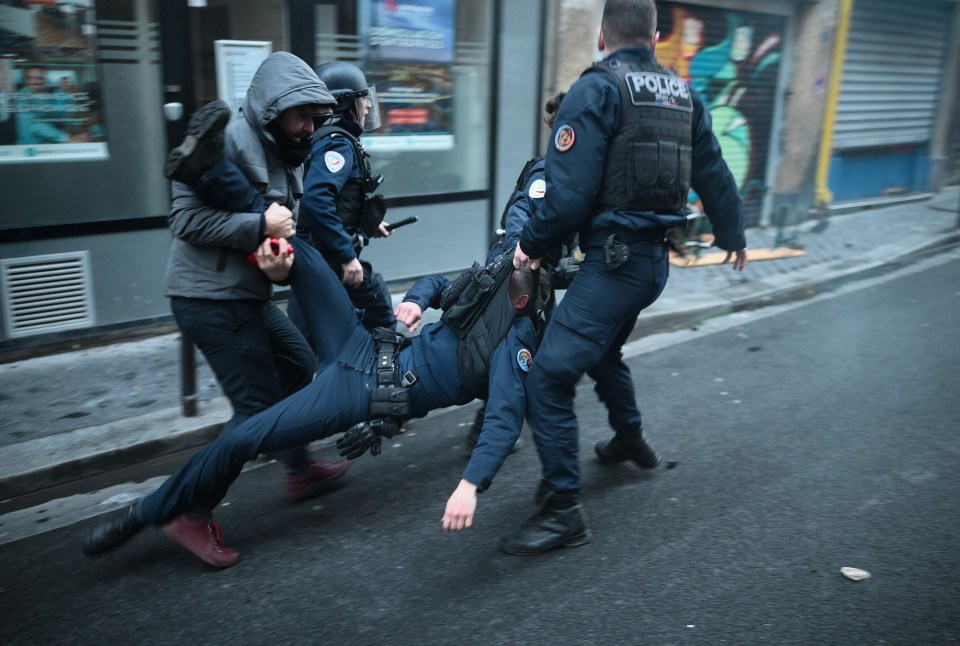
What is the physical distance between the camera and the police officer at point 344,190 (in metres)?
3.45

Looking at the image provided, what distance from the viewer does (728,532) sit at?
3096 millimetres

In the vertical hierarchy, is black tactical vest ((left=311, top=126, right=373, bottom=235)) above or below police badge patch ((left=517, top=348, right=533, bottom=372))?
above

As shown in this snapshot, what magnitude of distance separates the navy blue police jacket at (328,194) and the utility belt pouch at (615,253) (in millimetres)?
1236

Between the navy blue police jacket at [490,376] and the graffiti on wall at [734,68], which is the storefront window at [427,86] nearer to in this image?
the graffiti on wall at [734,68]

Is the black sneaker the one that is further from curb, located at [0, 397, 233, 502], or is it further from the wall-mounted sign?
the wall-mounted sign

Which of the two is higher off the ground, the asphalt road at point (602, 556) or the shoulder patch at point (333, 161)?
the shoulder patch at point (333, 161)

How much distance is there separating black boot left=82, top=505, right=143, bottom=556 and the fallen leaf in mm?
2549

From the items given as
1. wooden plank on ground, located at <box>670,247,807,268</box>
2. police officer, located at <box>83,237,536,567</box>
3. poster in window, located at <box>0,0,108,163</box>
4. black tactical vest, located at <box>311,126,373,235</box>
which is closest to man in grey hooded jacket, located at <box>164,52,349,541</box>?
police officer, located at <box>83,237,536,567</box>

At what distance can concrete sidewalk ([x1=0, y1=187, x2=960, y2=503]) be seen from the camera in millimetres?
3770

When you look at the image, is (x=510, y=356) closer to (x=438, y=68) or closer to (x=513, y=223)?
(x=513, y=223)

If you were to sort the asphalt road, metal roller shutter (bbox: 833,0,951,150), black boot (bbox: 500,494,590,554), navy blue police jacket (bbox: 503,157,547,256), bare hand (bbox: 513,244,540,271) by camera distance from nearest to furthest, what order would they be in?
the asphalt road → bare hand (bbox: 513,244,540,271) → black boot (bbox: 500,494,590,554) → navy blue police jacket (bbox: 503,157,547,256) → metal roller shutter (bbox: 833,0,951,150)

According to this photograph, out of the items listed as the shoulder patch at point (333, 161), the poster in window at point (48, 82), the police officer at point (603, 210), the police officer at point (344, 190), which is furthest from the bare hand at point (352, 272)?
the poster in window at point (48, 82)

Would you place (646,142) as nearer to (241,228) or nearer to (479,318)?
(479,318)

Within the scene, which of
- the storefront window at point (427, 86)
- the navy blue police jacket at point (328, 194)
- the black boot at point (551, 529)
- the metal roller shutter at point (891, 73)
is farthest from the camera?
the metal roller shutter at point (891, 73)
